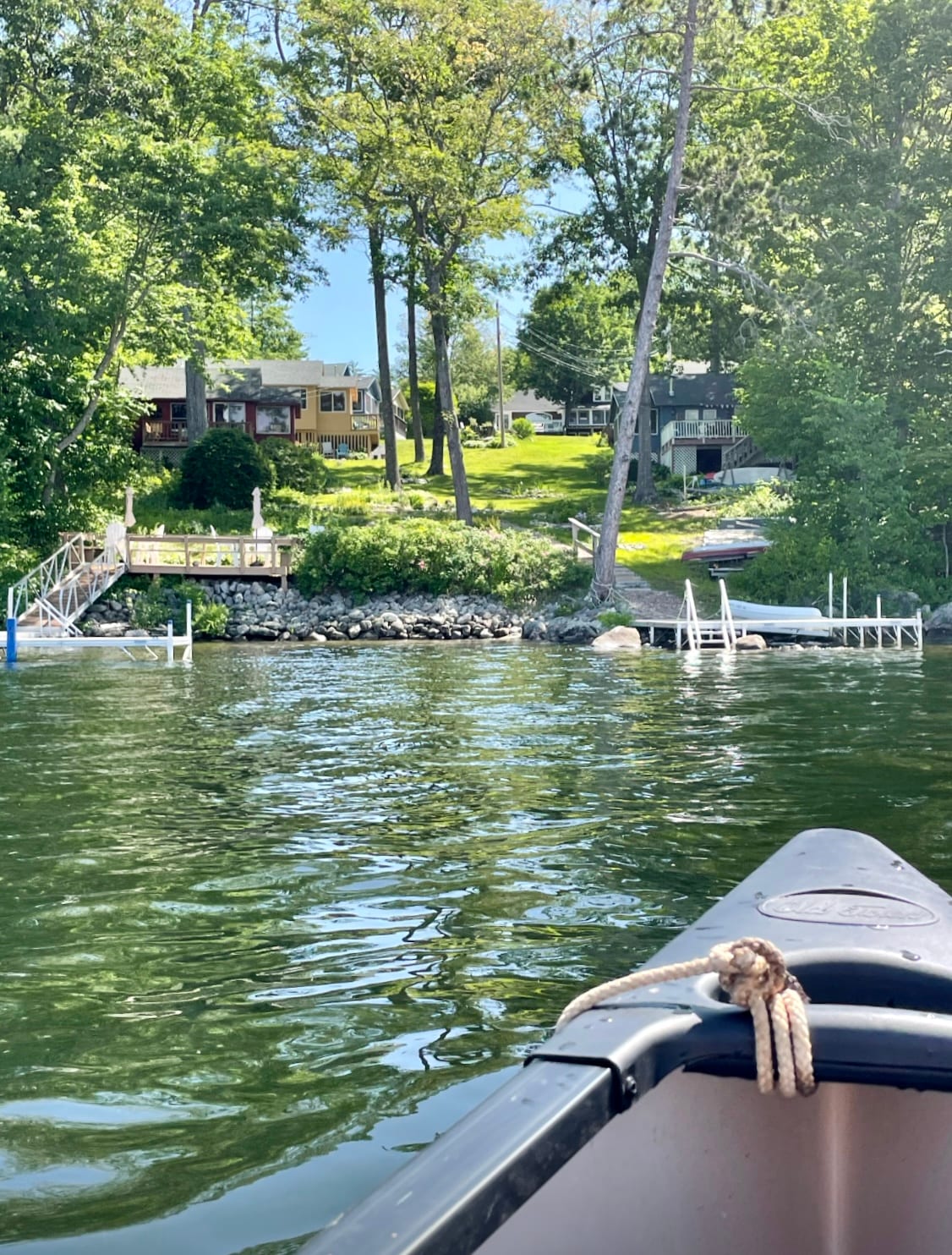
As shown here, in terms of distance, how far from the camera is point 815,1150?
2570mm

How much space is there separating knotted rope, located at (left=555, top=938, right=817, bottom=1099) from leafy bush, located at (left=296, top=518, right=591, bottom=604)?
97.5 feet

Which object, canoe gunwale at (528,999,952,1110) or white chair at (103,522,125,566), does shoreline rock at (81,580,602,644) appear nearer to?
white chair at (103,522,125,566)

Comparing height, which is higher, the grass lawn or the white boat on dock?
the grass lawn

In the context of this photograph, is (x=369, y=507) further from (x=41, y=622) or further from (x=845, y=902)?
(x=845, y=902)

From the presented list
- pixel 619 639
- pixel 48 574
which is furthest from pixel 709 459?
pixel 48 574

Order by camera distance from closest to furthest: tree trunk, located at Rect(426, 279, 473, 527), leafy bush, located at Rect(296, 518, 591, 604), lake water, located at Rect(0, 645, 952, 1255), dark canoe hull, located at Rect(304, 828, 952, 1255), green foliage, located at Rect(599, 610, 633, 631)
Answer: dark canoe hull, located at Rect(304, 828, 952, 1255) < lake water, located at Rect(0, 645, 952, 1255) < green foliage, located at Rect(599, 610, 633, 631) < leafy bush, located at Rect(296, 518, 591, 604) < tree trunk, located at Rect(426, 279, 473, 527)

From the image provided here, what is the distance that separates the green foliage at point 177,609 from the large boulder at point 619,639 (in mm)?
8540

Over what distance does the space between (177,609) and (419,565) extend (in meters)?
6.02

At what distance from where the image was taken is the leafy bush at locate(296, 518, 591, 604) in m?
32.2

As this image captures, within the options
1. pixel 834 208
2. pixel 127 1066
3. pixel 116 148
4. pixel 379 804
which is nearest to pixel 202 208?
pixel 116 148

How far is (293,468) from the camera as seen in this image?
149 ft

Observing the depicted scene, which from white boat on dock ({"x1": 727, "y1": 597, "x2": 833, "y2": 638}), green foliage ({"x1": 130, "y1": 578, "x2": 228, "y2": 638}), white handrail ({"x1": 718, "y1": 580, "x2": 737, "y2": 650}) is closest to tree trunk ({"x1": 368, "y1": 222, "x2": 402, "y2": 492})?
green foliage ({"x1": 130, "y1": 578, "x2": 228, "y2": 638})

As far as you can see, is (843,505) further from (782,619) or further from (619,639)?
(619,639)

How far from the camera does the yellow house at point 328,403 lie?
203 feet
